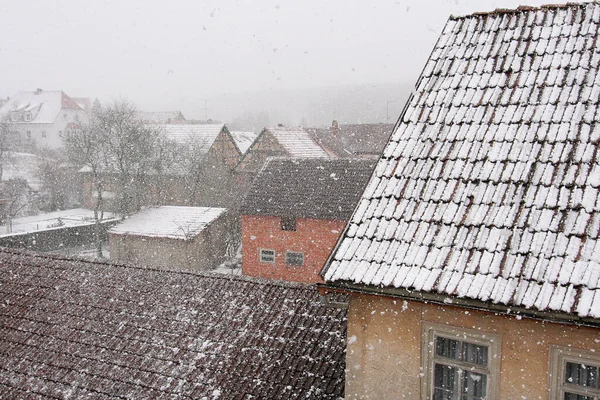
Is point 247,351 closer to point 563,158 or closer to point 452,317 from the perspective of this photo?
point 452,317

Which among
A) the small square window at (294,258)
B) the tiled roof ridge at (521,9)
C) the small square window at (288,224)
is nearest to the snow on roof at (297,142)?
the small square window at (288,224)

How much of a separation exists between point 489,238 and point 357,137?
51.6 metres

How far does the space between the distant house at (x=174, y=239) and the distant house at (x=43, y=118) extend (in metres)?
51.9

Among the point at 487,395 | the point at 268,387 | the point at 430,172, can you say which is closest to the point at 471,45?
the point at 430,172

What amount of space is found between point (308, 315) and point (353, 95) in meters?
144

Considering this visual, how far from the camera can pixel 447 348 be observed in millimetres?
5559

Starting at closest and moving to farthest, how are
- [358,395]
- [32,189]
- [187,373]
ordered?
[358,395] < [187,373] < [32,189]

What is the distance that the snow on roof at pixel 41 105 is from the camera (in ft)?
246

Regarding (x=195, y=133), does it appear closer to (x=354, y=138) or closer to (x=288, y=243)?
(x=354, y=138)

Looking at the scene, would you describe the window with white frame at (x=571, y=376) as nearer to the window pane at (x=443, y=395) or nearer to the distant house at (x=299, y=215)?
the window pane at (x=443, y=395)

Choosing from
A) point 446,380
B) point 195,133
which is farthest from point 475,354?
point 195,133

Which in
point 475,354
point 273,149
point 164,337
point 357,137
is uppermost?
point 357,137

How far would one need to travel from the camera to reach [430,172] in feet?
19.8

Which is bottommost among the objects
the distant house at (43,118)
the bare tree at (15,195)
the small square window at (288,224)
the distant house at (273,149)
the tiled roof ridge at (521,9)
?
the small square window at (288,224)
